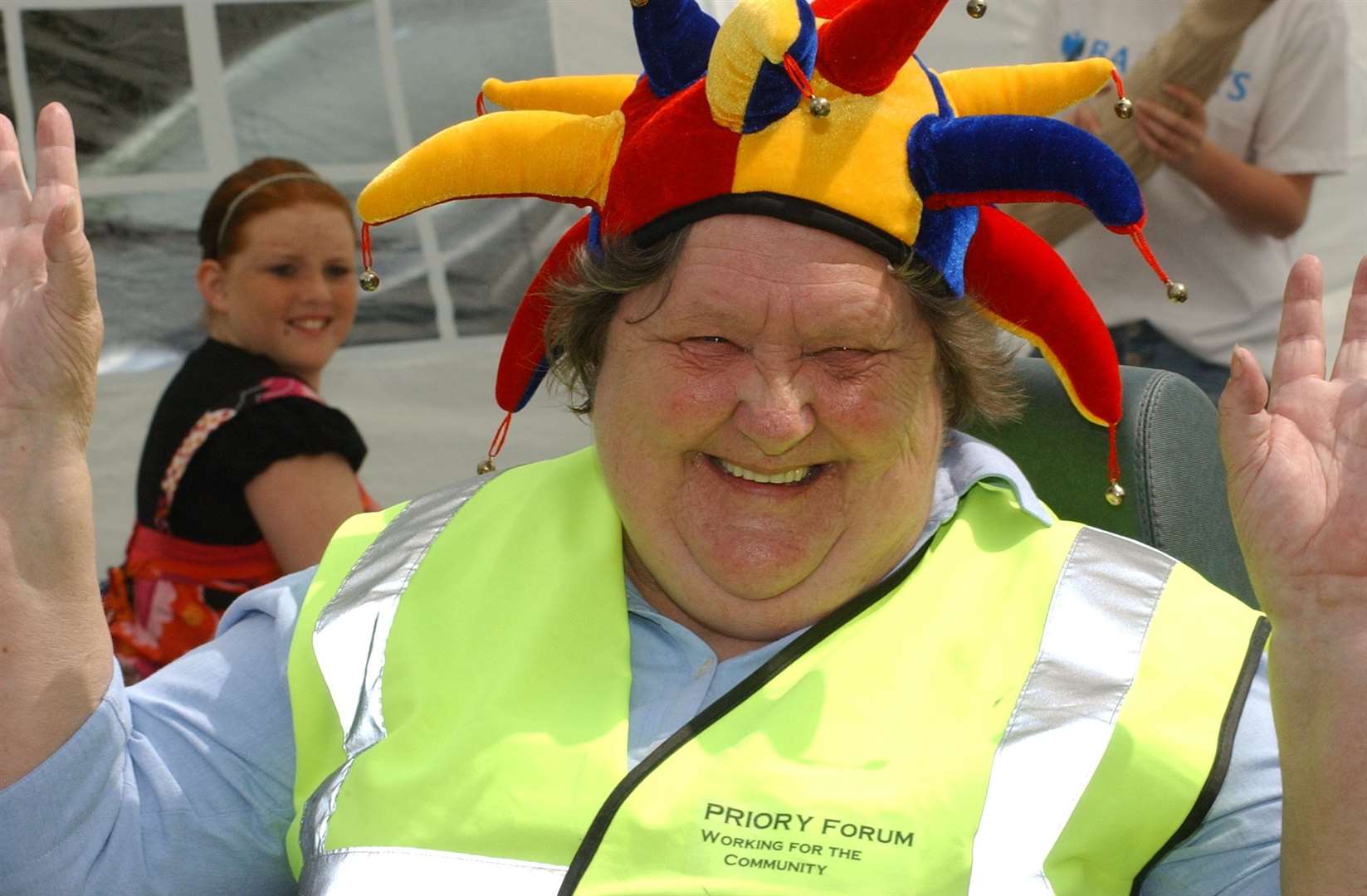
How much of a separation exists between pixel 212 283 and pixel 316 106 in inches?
16.6

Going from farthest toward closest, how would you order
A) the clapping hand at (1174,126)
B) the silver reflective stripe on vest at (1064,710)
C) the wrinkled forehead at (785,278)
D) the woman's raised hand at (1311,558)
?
the clapping hand at (1174,126) → the wrinkled forehead at (785,278) → the silver reflective stripe on vest at (1064,710) → the woman's raised hand at (1311,558)

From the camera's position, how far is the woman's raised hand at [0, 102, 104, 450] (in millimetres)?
1733

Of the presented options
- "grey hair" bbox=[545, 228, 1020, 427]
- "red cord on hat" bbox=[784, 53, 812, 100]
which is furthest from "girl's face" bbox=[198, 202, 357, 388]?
"red cord on hat" bbox=[784, 53, 812, 100]

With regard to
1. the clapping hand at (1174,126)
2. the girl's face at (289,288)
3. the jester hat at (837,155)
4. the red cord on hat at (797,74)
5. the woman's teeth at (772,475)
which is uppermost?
the red cord on hat at (797,74)

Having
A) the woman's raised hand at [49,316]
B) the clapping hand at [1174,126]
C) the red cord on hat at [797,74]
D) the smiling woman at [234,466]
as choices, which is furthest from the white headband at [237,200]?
the red cord on hat at [797,74]

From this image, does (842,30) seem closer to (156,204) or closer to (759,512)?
(759,512)

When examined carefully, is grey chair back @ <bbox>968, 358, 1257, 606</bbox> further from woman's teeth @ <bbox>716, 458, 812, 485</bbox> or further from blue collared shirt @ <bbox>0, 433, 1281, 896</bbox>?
woman's teeth @ <bbox>716, 458, 812, 485</bbox>

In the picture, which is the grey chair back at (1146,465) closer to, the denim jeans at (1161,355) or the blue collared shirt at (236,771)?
the blue collared shirt at (236,771)

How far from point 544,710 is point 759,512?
31cm

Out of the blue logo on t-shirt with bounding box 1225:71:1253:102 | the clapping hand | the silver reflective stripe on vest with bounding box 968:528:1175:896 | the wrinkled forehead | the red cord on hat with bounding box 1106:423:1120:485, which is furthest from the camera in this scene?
the blue logo on t-shirt with bounding box 1225:71:1253:102

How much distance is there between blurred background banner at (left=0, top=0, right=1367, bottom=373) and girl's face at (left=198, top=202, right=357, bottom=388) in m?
0.14

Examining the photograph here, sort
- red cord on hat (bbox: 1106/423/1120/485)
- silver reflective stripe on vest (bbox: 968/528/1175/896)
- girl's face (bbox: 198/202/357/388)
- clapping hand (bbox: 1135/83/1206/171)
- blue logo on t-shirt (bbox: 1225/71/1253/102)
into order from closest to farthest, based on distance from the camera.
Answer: silver reflective stripe on vest (bbox: 968/528/1175/896) → red cord on hat (bbox: 1106/423/1120/485) → clapping hand (bbox: 1135/83/1206/171) → blue logo on t-shirt (bbox: 1225/71/1253/102) → girl's face (bbox: 198/202/357/388)

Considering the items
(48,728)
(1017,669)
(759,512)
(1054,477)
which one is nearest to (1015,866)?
(1017,669)

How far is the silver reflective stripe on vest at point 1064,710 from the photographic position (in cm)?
167
